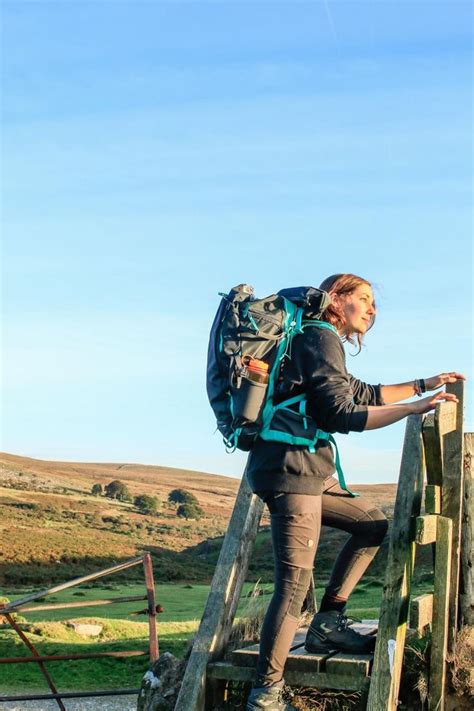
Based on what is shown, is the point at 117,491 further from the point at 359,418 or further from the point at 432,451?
the point at 359,418

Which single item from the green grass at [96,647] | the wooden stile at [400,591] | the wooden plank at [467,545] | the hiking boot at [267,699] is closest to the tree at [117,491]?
the green grass at [96,647]

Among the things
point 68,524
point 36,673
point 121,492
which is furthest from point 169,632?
point 121,492

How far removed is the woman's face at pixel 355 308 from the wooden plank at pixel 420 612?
5.19 ft

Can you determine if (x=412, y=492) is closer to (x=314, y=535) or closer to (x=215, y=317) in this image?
(x=314, y=535)

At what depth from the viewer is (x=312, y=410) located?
16.1ft

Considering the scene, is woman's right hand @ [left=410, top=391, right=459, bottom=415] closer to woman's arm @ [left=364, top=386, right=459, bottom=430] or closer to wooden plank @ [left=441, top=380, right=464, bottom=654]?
woman's arm @ [left=364, top=386, right=459, bottom=430]

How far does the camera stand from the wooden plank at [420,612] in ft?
17.1

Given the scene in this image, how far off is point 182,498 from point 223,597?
5255 cm

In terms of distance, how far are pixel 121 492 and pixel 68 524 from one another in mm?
8266

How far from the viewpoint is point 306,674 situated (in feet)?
17.2

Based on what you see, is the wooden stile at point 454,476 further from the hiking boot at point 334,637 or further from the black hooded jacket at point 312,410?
the black hooded jacket at point 312,410

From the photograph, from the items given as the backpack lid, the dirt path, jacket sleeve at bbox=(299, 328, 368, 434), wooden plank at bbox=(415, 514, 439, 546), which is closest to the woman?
jacket sleeve at bbox=(299, 328, 368, 434)

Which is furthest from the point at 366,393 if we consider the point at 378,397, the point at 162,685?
the point at 162,685

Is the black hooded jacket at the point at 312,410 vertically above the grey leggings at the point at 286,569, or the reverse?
the black hooded jacket at the point at 312,410
